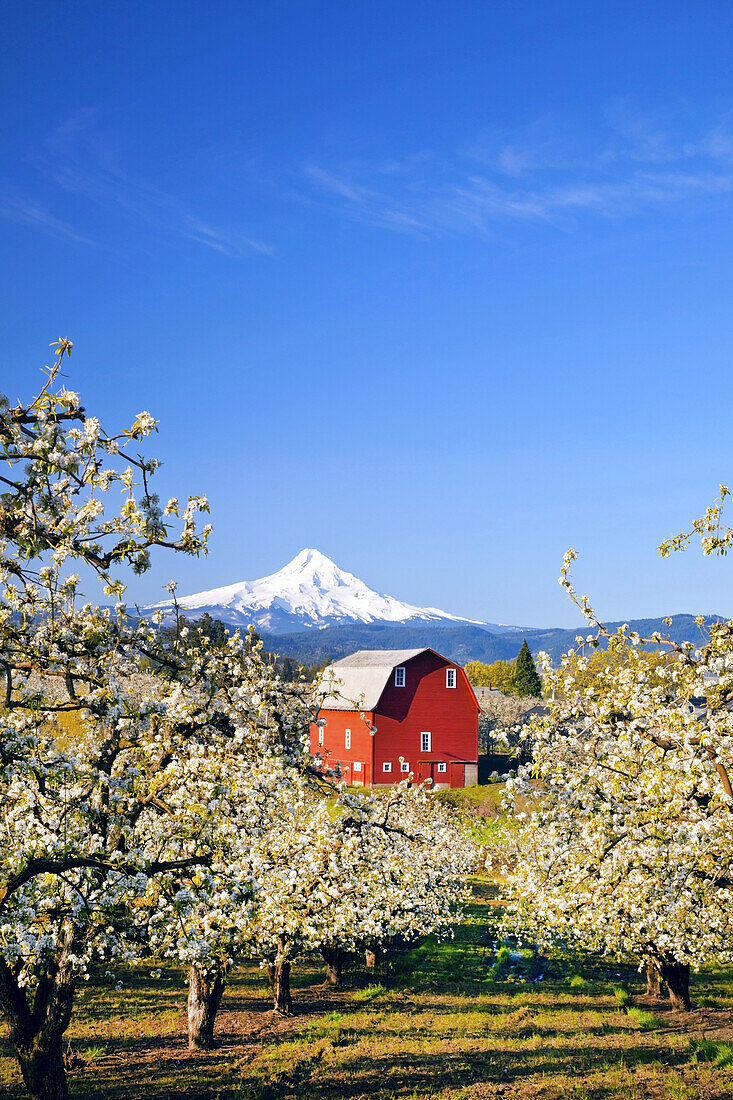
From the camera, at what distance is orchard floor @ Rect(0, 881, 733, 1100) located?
588 inches

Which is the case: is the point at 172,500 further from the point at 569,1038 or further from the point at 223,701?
the point at 569,1038

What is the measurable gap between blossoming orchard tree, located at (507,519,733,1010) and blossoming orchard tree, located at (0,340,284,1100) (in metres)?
4.88

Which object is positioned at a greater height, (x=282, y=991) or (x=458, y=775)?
(x=282, y=991)

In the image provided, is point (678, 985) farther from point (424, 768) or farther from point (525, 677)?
point (525, 677)

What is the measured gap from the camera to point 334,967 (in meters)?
25.5

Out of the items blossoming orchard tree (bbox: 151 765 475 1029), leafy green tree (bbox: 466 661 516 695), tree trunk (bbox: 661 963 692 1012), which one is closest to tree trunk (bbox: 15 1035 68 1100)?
blossoming orchard tree (bbox: 151 765 475 1029)

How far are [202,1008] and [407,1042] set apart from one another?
196 inches

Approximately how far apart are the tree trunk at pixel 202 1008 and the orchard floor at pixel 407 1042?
367 mm

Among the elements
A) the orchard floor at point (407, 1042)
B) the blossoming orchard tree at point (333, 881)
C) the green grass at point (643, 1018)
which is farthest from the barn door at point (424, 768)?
the green grass at point (643, 1018)

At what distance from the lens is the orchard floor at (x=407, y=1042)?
1494 centimetres

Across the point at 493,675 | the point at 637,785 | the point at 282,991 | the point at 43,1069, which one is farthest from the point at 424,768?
the point at 493,675

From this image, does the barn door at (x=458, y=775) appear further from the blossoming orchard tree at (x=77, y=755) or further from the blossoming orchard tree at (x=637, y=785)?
the blossoming orchard tree at (x=77, y=755)

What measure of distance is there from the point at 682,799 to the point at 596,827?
7.72ft

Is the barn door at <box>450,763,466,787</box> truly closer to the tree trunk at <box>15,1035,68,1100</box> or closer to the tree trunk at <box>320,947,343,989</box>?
the tree trunk at <box>320,947,343,989</box>
